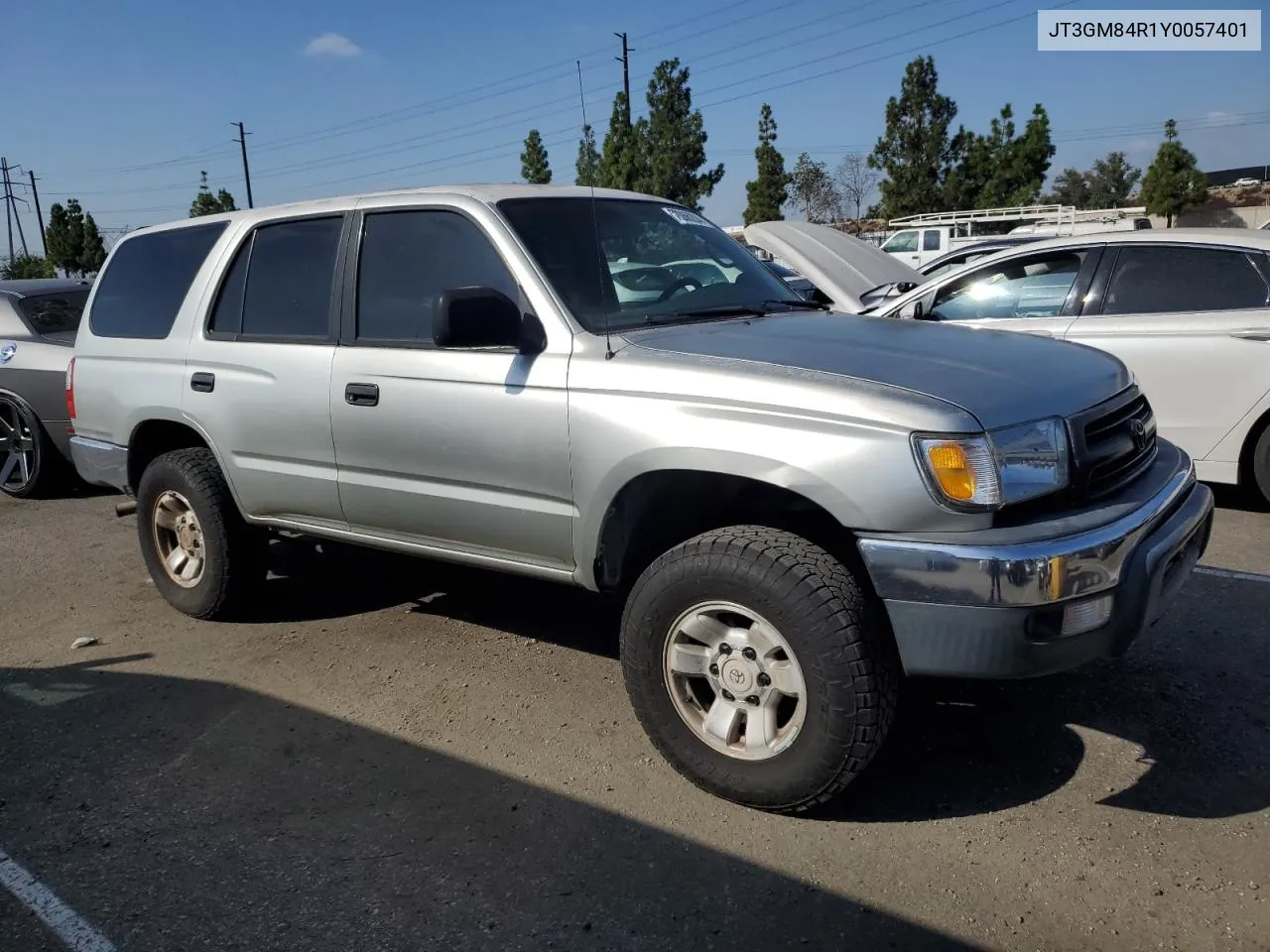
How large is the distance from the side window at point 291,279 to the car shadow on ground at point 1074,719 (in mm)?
1503

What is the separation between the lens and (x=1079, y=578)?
275 centimetres

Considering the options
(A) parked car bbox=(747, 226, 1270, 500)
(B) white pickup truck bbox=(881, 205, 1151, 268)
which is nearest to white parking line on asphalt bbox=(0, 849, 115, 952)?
(A) parked car bbox=(747, 226, 1270, 500)

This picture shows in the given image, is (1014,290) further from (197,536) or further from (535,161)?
(535,161)

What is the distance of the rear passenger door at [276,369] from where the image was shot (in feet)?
14.0

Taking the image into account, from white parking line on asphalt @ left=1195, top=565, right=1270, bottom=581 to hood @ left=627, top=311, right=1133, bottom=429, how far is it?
203 cm

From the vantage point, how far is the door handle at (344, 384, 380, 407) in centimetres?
399

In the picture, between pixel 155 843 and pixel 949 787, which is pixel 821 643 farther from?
pixel 155 843

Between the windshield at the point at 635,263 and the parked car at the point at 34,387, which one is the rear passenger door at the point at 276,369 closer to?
A: the windshield at the point at 635,263

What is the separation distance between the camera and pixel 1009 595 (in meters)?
2.70

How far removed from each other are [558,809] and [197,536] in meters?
2.64

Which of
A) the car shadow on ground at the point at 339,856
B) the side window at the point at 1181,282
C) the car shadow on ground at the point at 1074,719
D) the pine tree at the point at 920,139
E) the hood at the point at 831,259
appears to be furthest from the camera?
the pine tree at the point at 920,139

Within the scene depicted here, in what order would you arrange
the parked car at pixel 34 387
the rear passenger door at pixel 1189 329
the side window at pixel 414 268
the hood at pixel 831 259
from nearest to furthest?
the side window at pixel 414 268
the rear passenger door at pixel 1189 329
the hood at pixel 831 259
the parked car at pixel 34 387

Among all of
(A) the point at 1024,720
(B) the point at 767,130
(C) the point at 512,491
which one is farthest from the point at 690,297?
(B) the point at 767,130

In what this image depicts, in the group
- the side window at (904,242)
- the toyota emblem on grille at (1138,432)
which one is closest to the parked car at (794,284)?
the toyota emblem on grille at (1138,432)
